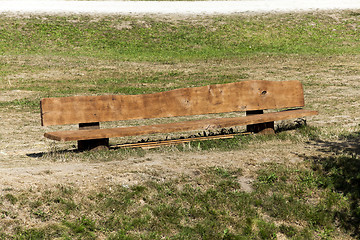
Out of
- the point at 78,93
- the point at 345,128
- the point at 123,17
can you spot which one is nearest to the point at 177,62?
the point at 78,93

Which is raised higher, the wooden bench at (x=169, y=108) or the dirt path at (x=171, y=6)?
the dirt path at (x=171, y=6)

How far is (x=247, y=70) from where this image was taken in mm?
19781

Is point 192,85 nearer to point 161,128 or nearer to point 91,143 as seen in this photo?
point 161,128

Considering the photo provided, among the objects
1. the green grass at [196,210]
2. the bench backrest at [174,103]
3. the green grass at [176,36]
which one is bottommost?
the green grass at [196,210]

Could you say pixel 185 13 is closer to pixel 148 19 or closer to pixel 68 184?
pixel 148 19

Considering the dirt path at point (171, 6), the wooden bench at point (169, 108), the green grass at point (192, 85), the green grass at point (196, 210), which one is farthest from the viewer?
the dirt path at point (171, 6)

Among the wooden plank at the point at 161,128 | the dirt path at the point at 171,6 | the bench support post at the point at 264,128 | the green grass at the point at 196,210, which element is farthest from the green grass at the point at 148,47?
the green grass at the point at 196,210

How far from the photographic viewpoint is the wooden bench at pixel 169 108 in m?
7.29

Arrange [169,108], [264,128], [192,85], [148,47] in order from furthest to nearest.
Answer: [148,47] → [192,85] → [264,128] → [169,108]

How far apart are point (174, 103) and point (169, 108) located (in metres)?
0.14

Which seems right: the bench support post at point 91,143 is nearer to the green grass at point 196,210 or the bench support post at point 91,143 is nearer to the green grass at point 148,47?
the green grass at point 196,210

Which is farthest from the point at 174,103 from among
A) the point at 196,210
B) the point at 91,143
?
Result: the point at 196,210

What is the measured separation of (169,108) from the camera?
8.16 m

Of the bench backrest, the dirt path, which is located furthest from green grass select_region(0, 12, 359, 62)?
the bench backrest
